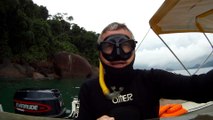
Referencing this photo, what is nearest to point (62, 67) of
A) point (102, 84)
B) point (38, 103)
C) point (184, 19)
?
point (184, 19)

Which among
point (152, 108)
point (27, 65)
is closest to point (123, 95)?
point (152, 108)

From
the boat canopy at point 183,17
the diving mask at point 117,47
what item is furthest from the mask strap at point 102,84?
the boat canopy at point 183,17

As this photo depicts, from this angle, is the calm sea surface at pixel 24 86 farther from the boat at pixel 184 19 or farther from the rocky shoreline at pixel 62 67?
the rocky shoreline at pixel 62 67

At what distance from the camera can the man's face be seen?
162cm

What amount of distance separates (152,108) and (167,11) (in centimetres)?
395

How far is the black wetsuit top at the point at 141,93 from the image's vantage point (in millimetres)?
1543

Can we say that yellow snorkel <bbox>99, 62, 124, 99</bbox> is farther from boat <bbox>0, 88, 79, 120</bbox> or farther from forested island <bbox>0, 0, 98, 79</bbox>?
forested island <bbox>0, 0, 98, 79</bbox>

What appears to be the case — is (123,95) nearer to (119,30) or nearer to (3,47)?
(119,30)

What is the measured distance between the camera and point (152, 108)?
169 cm

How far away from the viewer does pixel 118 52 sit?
1620mm

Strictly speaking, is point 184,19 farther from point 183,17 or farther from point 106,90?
point 106,90

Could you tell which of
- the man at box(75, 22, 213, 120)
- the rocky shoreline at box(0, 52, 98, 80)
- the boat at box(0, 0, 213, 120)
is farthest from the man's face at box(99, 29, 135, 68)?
the rocky shoreline at box(0, 52, 98, 80)

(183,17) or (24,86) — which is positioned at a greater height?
(183,17)

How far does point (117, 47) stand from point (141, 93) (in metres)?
0.26
